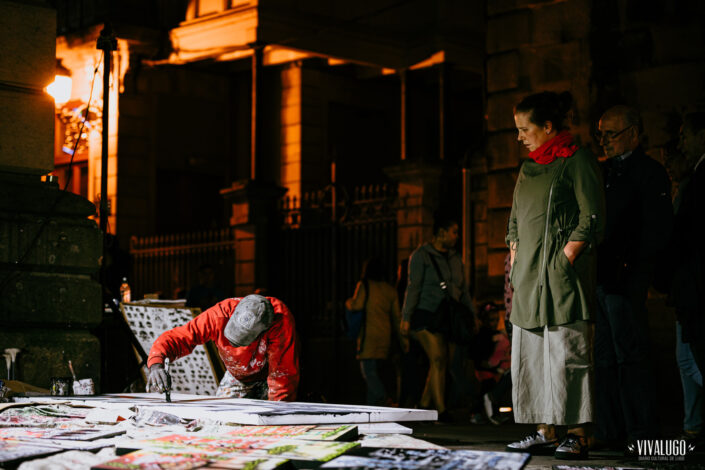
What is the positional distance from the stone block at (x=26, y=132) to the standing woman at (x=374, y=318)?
→ 4.54 meters

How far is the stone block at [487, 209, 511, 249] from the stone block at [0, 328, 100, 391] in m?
4.99

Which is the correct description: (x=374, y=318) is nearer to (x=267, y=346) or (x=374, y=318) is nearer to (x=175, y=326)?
(x=175, y=326)

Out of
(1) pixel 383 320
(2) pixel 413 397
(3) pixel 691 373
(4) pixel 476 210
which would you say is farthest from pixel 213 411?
(4) pixel 476 210

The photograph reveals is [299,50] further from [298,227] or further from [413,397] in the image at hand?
[413,397]

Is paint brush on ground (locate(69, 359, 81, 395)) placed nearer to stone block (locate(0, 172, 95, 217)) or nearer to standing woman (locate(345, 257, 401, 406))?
stone block (locate(0, 172, 95, 217))

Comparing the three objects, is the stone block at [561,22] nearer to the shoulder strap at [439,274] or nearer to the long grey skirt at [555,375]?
the shoulder strap at [439,274]

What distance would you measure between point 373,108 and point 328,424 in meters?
18.3

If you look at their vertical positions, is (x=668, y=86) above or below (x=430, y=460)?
above

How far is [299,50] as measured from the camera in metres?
19.5

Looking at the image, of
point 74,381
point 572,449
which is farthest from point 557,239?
point 74,381

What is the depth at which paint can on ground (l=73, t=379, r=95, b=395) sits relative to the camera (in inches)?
278

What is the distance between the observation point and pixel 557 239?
19.5 feet

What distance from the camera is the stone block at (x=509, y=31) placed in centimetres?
1143

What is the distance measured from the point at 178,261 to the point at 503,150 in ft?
26.8
